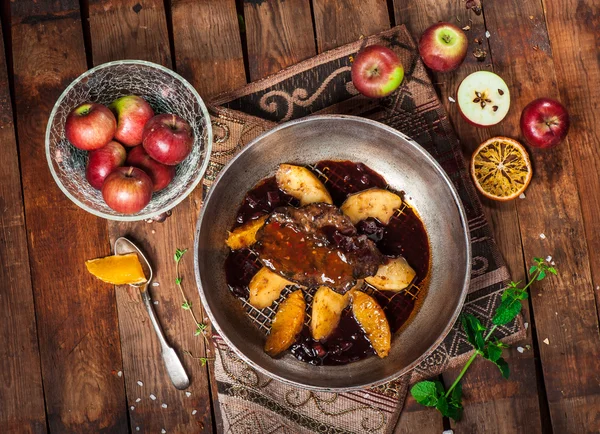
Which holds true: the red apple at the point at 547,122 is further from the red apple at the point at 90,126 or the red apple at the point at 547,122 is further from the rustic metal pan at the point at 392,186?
the red apple at the point at 90,126

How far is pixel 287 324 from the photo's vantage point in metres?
2.88

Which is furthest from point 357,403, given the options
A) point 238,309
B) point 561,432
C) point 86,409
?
point 86,409

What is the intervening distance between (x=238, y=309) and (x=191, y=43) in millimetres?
1409

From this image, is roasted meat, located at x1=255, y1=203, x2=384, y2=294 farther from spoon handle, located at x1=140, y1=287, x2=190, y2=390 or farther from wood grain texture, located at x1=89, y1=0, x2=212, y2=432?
spoon handle, located at x1=140, y1=287, x2=190, y2=390

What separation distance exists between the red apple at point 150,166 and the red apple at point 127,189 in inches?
3.1

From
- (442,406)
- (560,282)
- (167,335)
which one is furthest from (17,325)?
(560,282)

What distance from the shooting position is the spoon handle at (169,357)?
310cm

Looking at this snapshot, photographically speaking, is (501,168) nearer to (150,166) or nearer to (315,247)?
(315,247)

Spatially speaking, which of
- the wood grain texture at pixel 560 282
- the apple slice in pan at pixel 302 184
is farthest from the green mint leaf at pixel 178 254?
the wood grain texture at pixel 560 282

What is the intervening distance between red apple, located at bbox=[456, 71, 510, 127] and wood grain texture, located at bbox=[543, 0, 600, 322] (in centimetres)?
37

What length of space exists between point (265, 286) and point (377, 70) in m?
1.18

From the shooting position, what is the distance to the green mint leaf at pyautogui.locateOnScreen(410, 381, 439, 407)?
9.66ft

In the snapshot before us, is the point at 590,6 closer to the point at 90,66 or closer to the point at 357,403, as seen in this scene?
the point at 357,403

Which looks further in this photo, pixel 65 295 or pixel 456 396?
pixel 65 295
